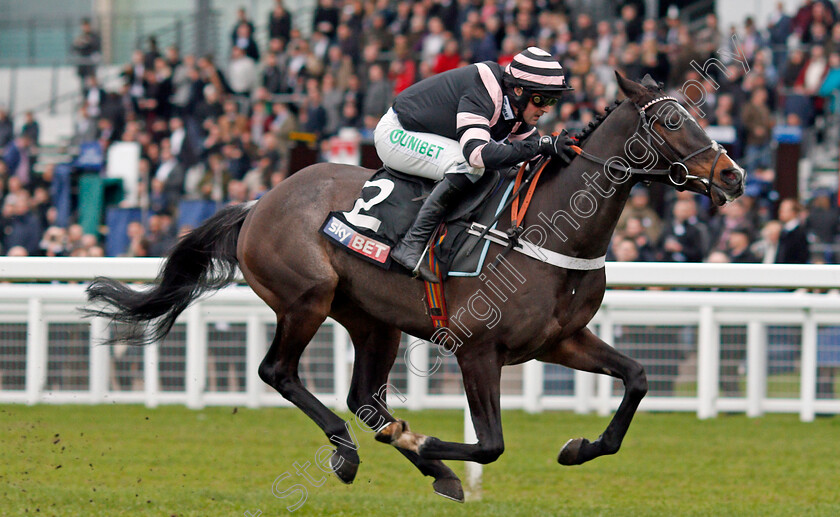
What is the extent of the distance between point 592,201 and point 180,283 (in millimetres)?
2262

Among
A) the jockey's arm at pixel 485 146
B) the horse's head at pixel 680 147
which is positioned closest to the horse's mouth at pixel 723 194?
the horse's head at pixel 680 147

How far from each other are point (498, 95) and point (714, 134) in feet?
22.9

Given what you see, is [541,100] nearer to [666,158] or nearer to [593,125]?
[593,125]

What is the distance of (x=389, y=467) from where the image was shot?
7027mm

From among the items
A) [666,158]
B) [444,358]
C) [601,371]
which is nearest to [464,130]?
[666,158]

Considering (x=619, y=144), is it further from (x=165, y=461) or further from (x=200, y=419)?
(x=200, y=419)

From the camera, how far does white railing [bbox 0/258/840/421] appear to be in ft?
26.6

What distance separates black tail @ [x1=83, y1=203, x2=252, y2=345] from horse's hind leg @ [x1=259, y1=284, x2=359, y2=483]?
533 millimetres

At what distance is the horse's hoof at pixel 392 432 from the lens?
518cm

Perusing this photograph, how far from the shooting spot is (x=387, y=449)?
778 centimetres

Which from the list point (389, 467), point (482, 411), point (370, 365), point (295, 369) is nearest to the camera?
point (482, 411)

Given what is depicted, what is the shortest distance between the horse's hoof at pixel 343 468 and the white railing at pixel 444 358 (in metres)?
2.85

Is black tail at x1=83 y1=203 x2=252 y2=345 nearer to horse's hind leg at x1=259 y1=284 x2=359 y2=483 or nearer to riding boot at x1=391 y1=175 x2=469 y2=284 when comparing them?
horse's hind leg at x1=259 y1=284 x2=359 y2=483

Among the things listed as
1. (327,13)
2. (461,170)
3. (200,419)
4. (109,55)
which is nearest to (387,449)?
(200,419)
